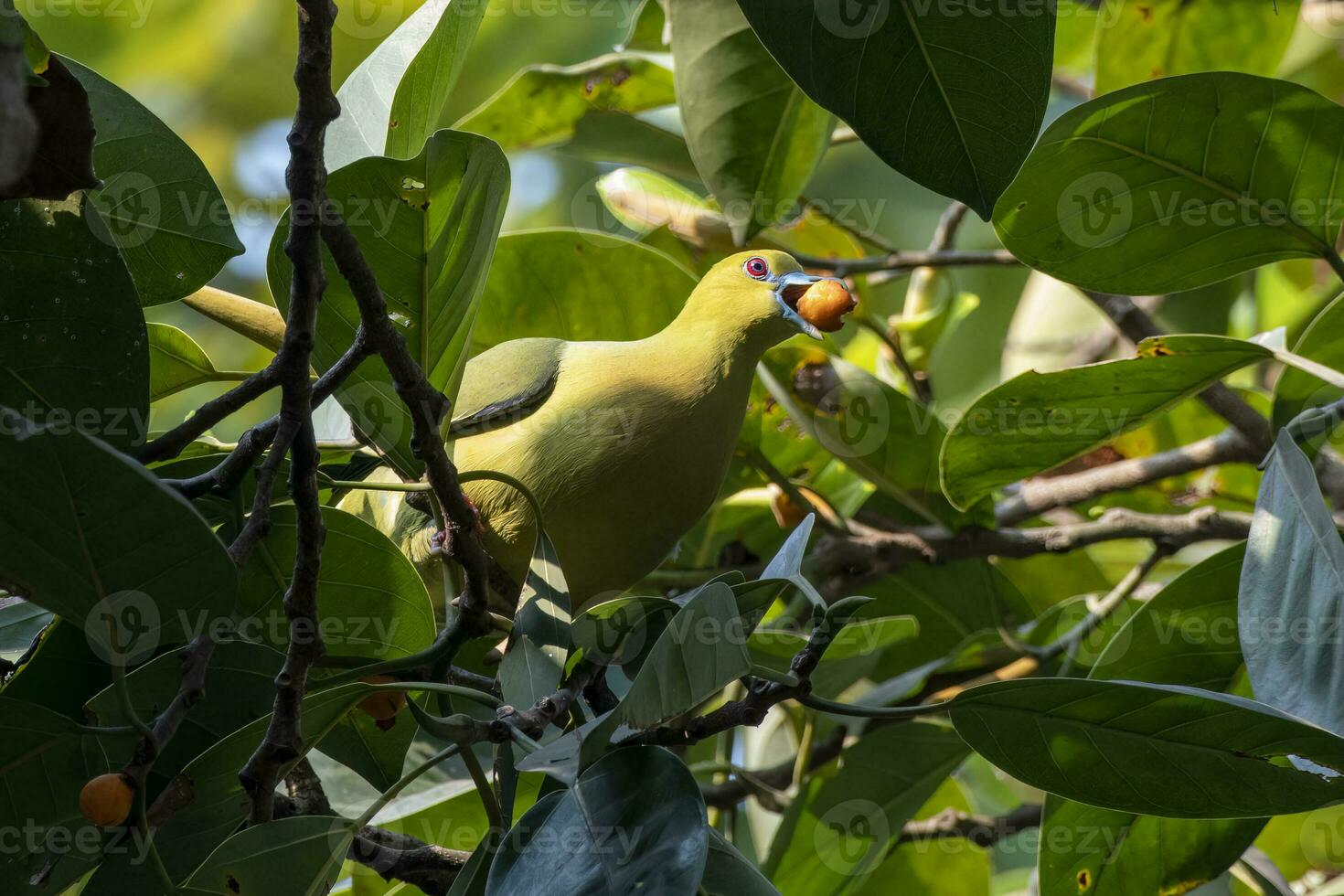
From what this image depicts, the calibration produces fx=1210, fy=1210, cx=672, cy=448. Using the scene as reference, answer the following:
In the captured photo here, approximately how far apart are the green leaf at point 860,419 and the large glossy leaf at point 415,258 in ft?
4.00

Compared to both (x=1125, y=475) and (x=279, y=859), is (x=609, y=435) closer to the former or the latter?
(x=279, y=859)

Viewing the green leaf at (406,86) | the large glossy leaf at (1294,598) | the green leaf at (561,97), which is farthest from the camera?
the green leaf at (561,97)

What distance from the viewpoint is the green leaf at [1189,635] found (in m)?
1.94

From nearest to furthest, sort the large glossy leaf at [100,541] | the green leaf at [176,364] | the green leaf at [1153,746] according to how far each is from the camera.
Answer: the large glossy leaf at [100,541]
the green leaf at [1153,746]
the green leaf at [176,364]

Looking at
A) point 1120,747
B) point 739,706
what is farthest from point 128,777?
point 1120,747

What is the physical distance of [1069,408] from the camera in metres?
2.08

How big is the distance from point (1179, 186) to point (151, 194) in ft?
4.89

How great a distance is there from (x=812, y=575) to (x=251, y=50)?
4371 mm

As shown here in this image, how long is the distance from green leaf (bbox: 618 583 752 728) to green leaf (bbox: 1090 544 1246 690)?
1019 mm

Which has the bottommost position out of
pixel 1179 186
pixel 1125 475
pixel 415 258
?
pixel 1125 475

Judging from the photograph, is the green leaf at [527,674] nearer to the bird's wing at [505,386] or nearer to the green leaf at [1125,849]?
the bird's wing at [505,386]

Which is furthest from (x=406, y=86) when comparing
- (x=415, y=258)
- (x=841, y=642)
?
(x=841, y=642)

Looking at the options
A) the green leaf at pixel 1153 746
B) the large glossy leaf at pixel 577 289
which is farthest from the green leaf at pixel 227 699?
the large glossy leaf at pixel 577 289

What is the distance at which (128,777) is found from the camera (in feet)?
3.47
